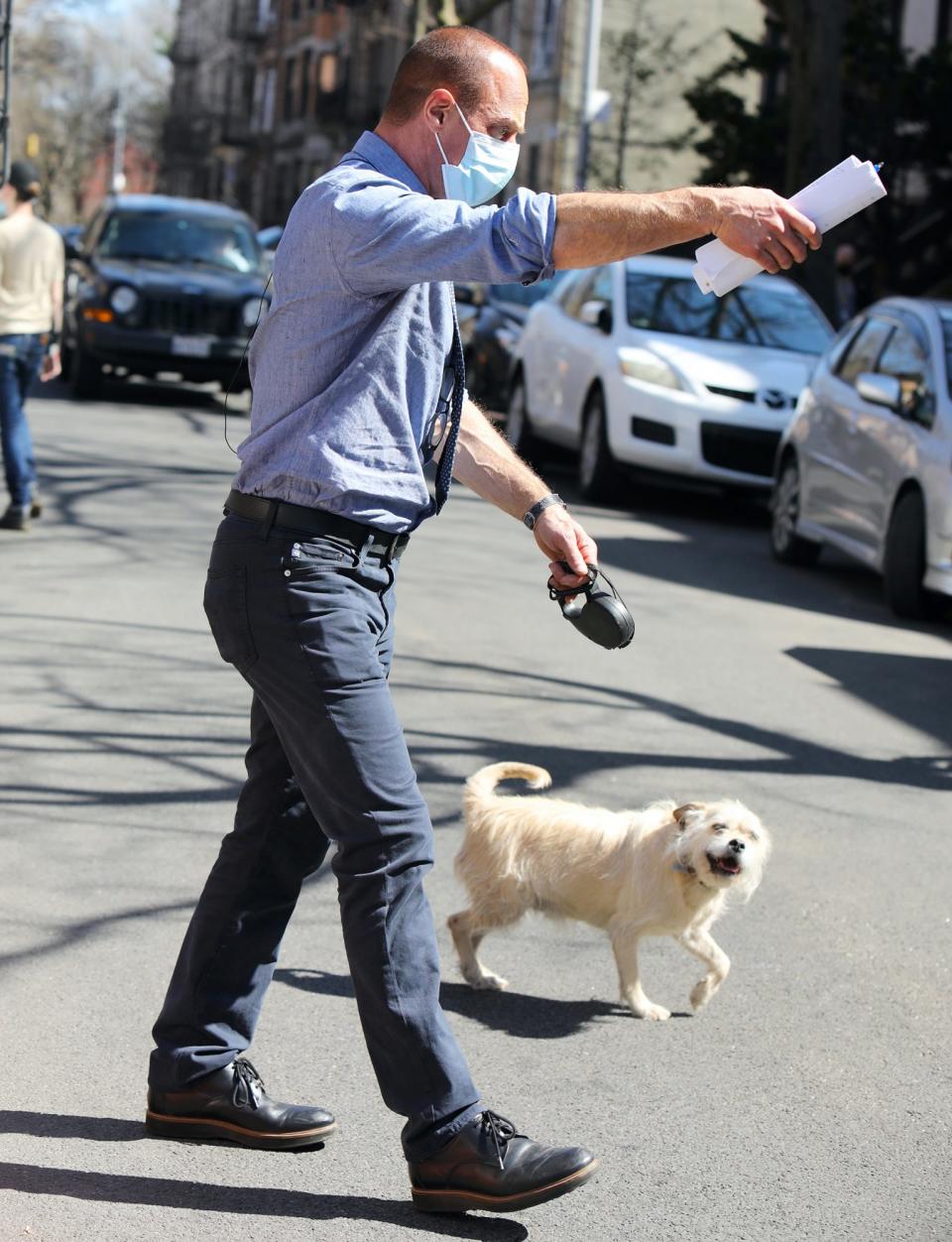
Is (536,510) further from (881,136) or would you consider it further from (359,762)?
(881,136)

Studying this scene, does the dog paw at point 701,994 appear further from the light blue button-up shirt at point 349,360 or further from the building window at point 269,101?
the building window at point 269,101

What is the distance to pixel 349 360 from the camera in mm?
3422

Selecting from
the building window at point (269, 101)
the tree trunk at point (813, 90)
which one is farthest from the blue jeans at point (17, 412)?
the building window at point (269, 101)

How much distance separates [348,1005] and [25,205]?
8.36m

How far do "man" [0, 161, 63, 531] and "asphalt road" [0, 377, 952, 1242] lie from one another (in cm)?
59

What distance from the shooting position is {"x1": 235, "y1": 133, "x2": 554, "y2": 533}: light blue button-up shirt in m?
3.26

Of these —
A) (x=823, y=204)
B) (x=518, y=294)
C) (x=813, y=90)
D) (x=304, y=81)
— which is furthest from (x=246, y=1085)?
(x=304, y=81)

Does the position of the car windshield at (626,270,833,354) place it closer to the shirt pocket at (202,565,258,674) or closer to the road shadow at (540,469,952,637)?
the road shadow at (540,469,952,637)

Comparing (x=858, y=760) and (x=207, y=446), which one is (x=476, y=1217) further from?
(x=207, y=446)

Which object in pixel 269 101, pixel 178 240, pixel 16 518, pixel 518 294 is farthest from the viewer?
pixel 269 101

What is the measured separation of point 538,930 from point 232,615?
2270 millimetres

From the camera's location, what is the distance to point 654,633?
9812 mm

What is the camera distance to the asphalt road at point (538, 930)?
12.1 feet

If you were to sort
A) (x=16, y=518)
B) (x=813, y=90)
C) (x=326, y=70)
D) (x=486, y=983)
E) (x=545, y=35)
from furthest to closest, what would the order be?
(x=326, y=70), (x=545, y=35), (x=813, y=90), (x=16, y=518), (x=486, y=983)
